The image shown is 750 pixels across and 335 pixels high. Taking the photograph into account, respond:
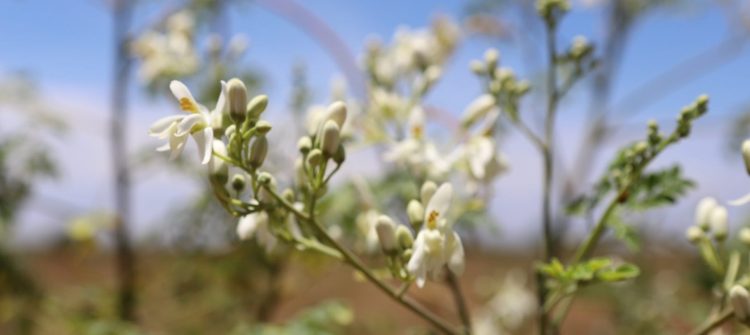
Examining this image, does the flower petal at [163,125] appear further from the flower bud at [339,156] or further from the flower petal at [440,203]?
the flower petal at [440,203]

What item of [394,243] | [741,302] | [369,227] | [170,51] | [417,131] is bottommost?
[741,302]

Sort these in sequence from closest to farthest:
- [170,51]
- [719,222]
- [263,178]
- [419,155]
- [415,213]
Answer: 1. [263,178]
2. [415,213]
3. [719,222]
4. [419,155]
5. [170,51]

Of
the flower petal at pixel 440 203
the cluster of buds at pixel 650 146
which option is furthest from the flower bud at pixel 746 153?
the flower petal at pixel 440 203

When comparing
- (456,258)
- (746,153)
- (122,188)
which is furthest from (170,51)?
(746,153)

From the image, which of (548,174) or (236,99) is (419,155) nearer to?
(548,174)

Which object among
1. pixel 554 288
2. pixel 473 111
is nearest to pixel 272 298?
pixel 473 111

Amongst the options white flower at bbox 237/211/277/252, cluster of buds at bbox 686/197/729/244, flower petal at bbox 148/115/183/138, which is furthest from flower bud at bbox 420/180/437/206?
cluster of buds at bbox 686/197/729/244
